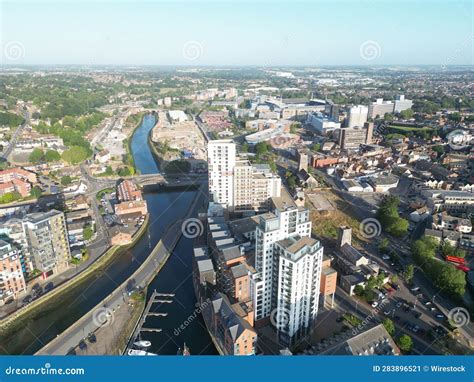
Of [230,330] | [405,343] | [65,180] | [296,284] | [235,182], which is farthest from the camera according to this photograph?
[65,180]

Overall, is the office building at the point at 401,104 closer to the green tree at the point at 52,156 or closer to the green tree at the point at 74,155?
the green tree at the point at 74,155

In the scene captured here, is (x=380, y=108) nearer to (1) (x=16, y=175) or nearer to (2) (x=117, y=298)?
(1) (x=16, y=175)

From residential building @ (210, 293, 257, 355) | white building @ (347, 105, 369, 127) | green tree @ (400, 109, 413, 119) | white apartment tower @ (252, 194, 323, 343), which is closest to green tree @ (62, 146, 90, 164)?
residential building @ (210, 293, 257, 355)

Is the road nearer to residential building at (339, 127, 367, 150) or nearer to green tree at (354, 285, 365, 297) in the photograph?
green tree at (354, 285, 365, 297)

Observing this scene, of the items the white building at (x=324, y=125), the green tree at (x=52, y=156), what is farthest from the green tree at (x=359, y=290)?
the white building at (x=324, y=125)

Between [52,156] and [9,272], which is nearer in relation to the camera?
[9,272]

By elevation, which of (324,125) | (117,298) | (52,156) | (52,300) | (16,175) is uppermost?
(324,125)

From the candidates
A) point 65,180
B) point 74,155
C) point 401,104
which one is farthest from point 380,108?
point 65,180
